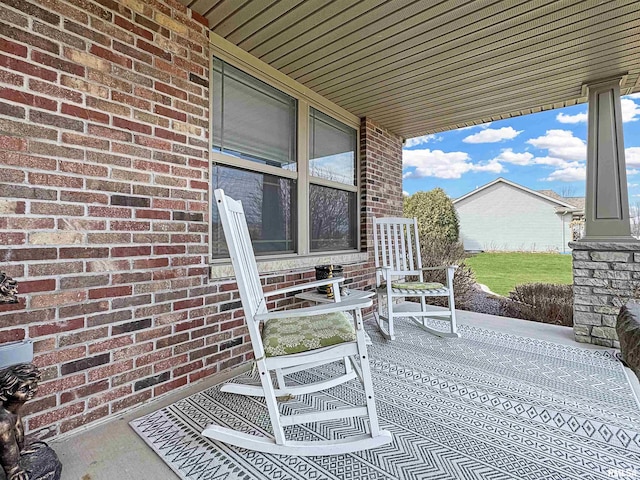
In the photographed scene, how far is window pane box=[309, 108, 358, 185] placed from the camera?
334cm

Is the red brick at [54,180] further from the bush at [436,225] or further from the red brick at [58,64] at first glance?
the bush at [436,225]

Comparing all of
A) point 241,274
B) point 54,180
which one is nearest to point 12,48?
point 54,180

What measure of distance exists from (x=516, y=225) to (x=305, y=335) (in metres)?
8.52

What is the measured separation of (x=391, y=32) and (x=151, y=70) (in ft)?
5.30

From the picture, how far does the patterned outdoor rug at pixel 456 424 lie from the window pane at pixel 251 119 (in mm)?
1802

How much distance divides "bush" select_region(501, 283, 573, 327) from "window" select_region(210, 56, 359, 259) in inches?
108

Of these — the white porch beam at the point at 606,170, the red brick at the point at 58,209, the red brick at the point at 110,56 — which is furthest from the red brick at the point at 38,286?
the white porch beam at the point at 606,170

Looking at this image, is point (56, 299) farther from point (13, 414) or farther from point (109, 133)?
point (109, 133)

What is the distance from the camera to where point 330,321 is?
1.64 meters

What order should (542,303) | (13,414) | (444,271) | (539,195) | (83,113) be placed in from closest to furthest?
(13,414) → (83,113) → (542,303) → (444,271) → (539,195)

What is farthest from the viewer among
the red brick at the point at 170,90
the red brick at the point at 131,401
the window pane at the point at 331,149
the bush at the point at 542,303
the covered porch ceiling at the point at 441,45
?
the bush at the point at 542,303

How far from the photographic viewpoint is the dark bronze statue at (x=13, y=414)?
106 centimetres

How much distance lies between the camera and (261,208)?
2750mm

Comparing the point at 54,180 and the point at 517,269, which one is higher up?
the point at 54,180
